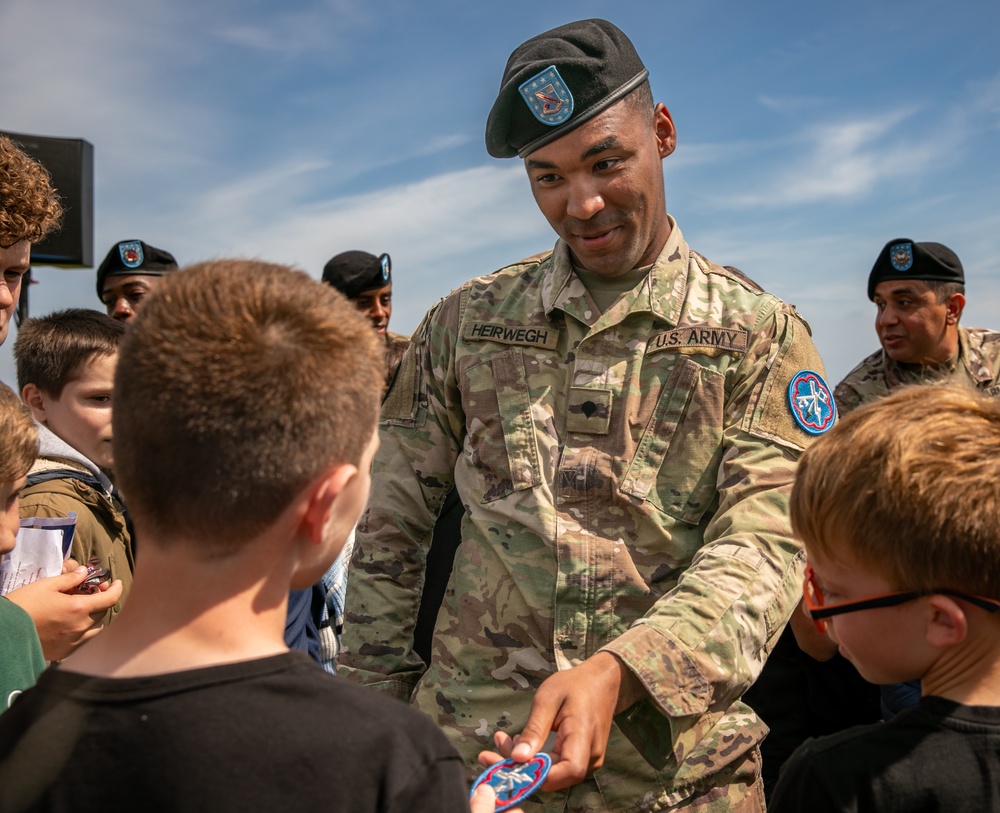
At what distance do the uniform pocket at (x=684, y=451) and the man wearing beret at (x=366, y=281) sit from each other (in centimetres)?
338

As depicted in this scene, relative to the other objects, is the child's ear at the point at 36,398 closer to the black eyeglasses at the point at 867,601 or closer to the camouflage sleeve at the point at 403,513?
the camouflage sleeve at the point at 403,513

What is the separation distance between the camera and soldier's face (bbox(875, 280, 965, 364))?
6203 mm

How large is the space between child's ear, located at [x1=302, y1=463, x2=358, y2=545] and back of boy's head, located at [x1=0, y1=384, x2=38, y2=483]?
1.42 m

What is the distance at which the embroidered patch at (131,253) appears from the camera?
5.69 metres

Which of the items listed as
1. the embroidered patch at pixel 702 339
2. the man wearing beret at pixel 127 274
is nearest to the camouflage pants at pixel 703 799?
the embroidered patch at pixel 702 339

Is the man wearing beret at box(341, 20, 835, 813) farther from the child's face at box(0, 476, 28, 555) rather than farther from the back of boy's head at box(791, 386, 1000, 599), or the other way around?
the child's face at box(0, 476, 28, 555)

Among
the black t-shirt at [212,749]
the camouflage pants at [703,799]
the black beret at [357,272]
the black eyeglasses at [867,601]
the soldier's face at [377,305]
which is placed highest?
the black beret at [357,272]

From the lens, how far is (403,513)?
2717 mm

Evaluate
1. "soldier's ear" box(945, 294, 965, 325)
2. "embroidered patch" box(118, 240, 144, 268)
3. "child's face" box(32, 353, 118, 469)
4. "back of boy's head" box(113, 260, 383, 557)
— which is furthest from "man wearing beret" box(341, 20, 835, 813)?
"soldier's ear" box(945, 294, 965, 325)

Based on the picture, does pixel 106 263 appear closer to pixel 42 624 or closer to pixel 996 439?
pixel 42 624

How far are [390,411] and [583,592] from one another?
31.4 inches

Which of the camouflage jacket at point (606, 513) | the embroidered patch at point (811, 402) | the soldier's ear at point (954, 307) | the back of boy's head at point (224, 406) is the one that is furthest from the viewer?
the soldier's ear at point (954, 307)

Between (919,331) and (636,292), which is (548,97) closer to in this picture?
(636,292)

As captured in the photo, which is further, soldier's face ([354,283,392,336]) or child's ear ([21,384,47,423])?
soldier's face ([354,283,392,336])
